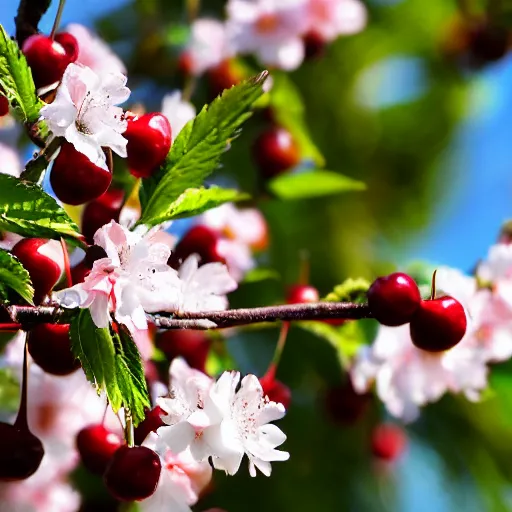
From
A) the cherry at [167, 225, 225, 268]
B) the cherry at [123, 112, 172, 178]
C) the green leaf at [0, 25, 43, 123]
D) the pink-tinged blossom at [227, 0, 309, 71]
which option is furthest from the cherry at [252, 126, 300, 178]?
the green leaf at [0, 25, 43, 123]

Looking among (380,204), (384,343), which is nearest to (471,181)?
(380,204)

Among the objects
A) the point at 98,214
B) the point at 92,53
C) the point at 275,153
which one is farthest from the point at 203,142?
the point at 275,153

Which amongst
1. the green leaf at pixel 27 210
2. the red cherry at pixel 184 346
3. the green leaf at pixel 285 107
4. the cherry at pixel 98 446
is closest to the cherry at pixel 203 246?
the red cherry at pixel 184 346

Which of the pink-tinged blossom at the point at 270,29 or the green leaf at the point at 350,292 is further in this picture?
the pink-tinged blossom at the point at 270,29

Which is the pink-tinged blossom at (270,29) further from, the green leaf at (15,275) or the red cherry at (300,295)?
the green leaf at (15,275)

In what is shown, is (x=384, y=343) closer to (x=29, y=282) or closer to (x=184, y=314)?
(x=184, y=314)

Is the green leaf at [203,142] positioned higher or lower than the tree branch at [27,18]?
lower

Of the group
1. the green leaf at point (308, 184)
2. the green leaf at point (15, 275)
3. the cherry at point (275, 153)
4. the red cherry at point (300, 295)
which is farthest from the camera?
the cherry at point (275, 153)
